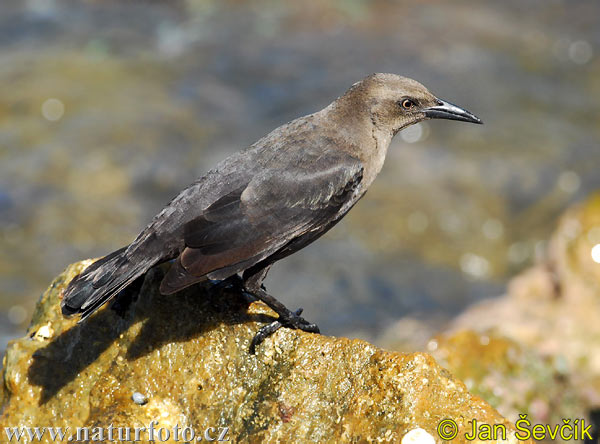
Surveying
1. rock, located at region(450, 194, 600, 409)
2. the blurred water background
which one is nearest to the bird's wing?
rock, located at region(450, 194, 600, 409)

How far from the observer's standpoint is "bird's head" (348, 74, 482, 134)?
552 centimetres

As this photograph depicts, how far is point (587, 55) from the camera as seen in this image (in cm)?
1406

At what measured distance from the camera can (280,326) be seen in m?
4.57

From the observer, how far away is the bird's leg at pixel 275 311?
4.49 meters

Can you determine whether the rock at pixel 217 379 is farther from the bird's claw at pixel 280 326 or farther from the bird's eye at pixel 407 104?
the bird's eye at pixel 407 104

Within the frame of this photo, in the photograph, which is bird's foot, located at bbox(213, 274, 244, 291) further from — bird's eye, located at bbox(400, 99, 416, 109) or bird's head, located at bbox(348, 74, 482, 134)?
bird's eye, located at bbox(400, 99, 416, 109)

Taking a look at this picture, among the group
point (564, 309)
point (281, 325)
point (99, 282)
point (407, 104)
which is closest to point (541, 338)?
point (564, 309)

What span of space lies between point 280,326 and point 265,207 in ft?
2.57

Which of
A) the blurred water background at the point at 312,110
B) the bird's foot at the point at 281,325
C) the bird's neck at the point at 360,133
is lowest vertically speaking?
the blurred water background at the point at 312,110

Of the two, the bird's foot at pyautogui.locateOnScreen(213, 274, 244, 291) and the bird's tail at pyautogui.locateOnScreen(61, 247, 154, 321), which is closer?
the bird's tail at pyautogui.locateOnScreen(61, 247, 154, 321)

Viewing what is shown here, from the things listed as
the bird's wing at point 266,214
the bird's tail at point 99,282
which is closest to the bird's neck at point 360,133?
the bird's wing at point 266,214

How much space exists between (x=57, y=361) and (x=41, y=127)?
7757 millimetres

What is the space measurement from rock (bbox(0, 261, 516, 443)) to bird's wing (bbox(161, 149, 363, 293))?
330 mm

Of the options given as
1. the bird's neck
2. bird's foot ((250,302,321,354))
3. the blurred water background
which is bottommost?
the blurred water background
